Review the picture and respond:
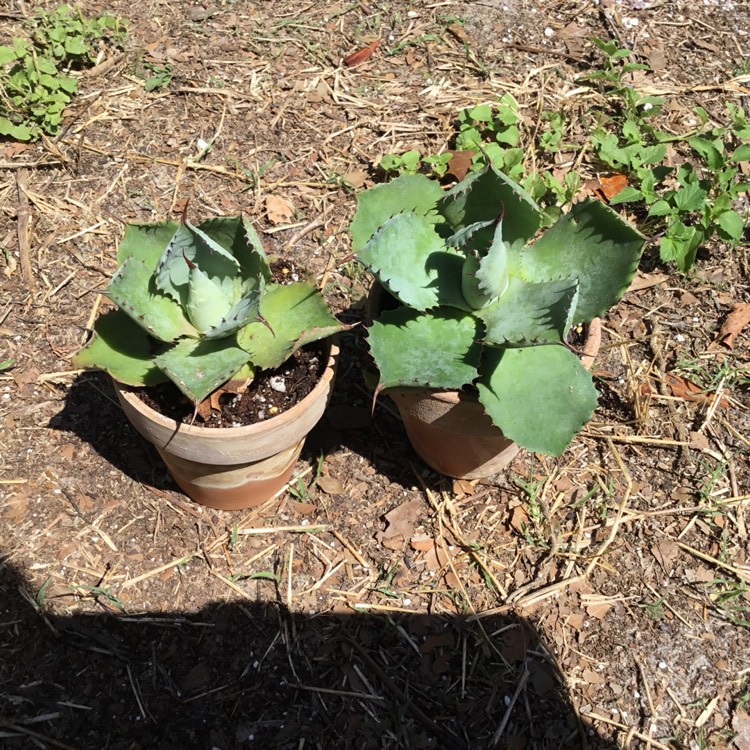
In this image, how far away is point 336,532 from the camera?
2.15 metres

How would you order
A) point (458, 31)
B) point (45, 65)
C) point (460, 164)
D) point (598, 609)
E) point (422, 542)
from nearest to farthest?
point (598, 609)
point (422, 542)
point (460, 164)
point (45, 65)
point (458, 31)

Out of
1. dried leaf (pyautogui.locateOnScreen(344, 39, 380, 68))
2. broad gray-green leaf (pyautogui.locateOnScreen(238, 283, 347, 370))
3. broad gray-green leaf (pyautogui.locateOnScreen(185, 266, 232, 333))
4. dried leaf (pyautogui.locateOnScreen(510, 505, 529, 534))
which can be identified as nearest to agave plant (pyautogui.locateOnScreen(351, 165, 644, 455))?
broad gray-green leaf (pyautogui.locateOnScreen(238, 283, 347, 370))

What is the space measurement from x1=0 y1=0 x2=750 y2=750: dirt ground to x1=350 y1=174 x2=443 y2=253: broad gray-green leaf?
0.09 meters

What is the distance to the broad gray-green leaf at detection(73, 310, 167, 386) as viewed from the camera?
1.68 meters

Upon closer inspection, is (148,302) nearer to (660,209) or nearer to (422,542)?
(422,542)

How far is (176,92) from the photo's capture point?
9.93ft

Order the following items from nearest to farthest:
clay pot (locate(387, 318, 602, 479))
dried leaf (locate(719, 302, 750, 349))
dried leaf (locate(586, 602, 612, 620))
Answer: clay pot (locate(387, 318, 602, 479)) < dried leaf (locate(586, 602, 612, 620)) < dried leaf (locate(719, 302, 750, 349))

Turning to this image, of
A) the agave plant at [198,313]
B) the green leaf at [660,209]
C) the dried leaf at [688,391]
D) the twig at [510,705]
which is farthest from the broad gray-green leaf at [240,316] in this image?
the green leaf at [660,209]

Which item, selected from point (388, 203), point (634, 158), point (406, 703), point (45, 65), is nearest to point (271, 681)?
point (406, 703)

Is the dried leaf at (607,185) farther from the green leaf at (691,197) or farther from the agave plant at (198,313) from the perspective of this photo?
the agave plant at (198,313)

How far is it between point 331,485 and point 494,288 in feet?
2.81

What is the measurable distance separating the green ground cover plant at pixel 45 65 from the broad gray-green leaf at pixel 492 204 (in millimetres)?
1888

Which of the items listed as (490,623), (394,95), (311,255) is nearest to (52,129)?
(311,255)

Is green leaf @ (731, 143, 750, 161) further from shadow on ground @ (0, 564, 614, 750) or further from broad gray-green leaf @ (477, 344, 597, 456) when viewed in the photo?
shadow on ground @ (0, 564, 614, 750)
